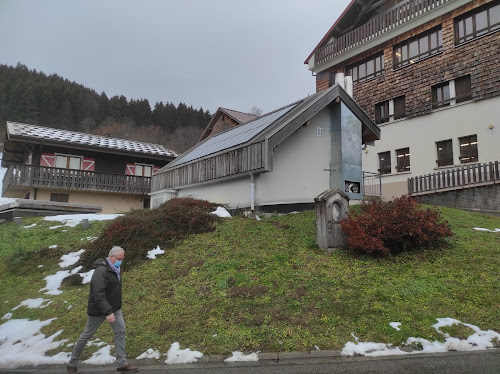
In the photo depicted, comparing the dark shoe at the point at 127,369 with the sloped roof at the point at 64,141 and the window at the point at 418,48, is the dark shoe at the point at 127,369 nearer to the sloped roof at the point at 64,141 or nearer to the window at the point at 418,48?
the sloped roof at the point at 64,141

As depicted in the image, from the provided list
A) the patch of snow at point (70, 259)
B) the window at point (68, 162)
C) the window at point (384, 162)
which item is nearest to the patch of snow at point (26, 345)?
the patch of snow at point (70, 259)

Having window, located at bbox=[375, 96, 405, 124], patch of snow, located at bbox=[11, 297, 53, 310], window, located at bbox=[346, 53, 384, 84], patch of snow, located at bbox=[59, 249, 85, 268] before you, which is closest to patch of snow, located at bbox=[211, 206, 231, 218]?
patch of snow, located at bbox=[59, 249, 85, 268]

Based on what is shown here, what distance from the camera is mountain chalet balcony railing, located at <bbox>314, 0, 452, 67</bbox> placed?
955 inches

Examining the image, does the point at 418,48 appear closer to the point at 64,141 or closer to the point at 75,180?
the point at 64,141

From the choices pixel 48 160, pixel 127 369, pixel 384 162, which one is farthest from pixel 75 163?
pixel 127 369

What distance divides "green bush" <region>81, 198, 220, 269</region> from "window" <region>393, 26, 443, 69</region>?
20156mm

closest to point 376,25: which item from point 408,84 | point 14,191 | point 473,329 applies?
point 408,84

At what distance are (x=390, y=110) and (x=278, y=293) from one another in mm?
22738

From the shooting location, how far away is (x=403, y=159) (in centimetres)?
2497

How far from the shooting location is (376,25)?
89.0 ft

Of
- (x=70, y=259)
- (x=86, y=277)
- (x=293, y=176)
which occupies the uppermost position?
(x=293, y=176)

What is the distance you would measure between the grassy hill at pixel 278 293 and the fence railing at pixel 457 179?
26.0 ft

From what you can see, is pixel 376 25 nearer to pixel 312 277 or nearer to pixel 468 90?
pixel 468 90

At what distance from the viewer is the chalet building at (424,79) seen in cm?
2066
